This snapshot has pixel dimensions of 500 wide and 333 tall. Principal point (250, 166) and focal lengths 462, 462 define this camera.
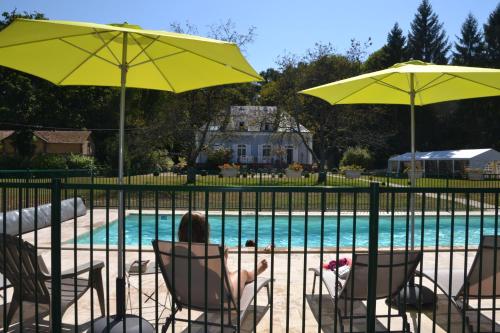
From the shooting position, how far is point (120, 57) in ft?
16.3

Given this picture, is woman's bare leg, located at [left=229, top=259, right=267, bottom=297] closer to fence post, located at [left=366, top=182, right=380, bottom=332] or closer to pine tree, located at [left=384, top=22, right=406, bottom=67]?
fence post, located at [left=366, top=182, right=380, bottom=332]

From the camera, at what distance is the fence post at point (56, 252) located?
325 cm

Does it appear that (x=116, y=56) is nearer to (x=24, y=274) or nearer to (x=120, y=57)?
(x=120, y=57)

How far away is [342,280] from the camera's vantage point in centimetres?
473

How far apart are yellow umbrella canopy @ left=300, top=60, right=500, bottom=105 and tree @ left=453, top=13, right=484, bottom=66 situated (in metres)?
54.8

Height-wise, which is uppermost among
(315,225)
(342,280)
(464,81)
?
(464,81)

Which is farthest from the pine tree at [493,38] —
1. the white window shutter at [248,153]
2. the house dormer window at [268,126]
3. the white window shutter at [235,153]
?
the house dormer window at [268,126]

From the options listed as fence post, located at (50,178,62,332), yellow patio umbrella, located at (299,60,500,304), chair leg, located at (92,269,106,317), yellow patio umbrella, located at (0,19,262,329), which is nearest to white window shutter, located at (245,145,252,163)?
yellow patio umbrella, located at (299,60,500,304)

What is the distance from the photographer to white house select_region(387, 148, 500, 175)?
36.8 meters

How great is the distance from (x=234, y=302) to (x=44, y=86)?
45.8 m

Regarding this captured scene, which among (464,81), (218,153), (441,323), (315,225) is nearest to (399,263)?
(441,323)

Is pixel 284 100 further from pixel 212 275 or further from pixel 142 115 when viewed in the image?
pixel 212 275

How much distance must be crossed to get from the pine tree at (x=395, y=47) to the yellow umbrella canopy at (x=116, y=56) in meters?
55.4

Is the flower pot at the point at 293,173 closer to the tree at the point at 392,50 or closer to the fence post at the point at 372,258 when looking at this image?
the fence post at the point at 372,258
